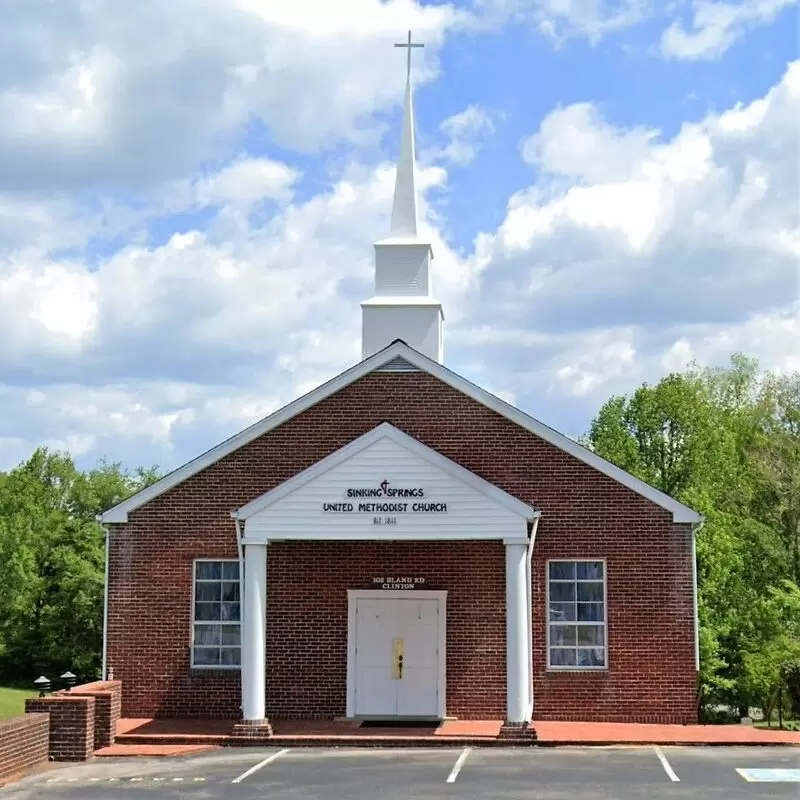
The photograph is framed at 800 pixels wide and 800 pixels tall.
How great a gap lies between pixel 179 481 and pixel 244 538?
2878 millimetres

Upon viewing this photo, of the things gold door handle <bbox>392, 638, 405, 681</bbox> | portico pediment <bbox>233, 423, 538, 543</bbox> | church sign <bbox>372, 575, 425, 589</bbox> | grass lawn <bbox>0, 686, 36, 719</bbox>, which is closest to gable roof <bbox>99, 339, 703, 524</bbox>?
portico pediment <bbox>233, 423, 538, 543</bbox>

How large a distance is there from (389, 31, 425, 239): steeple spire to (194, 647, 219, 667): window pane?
1091 centimetres

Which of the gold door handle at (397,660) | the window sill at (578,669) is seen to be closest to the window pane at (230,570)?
the gold door handle at (397,660)

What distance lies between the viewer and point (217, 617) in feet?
79.3

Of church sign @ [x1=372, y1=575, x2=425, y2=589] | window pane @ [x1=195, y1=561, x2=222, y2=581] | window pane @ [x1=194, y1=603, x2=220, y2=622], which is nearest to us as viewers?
church sign @ [x1=372, y1=575, x2=425, y2=589]

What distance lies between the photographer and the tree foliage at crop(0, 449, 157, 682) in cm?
5253

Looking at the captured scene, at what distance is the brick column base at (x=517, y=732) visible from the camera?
21.0 meters

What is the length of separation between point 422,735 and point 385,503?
390 centimetres

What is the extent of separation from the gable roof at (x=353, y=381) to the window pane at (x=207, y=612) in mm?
2181

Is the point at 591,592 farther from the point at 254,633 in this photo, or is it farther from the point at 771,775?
the point at 771,775

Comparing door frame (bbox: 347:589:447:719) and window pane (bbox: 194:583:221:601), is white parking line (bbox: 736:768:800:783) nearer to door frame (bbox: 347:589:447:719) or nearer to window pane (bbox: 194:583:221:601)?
door frame (bbox: 347:589:447:719)

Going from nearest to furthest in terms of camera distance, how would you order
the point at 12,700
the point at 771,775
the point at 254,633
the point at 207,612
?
1. the point at 771,775
2. the point at 254,633
3. the point at 207,612
4. the point at 12,700

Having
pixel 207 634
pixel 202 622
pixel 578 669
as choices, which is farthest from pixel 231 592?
pixel 578 669

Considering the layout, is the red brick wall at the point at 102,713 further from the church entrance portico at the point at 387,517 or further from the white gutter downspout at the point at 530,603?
the white gutter downspout at the point at 530,603
